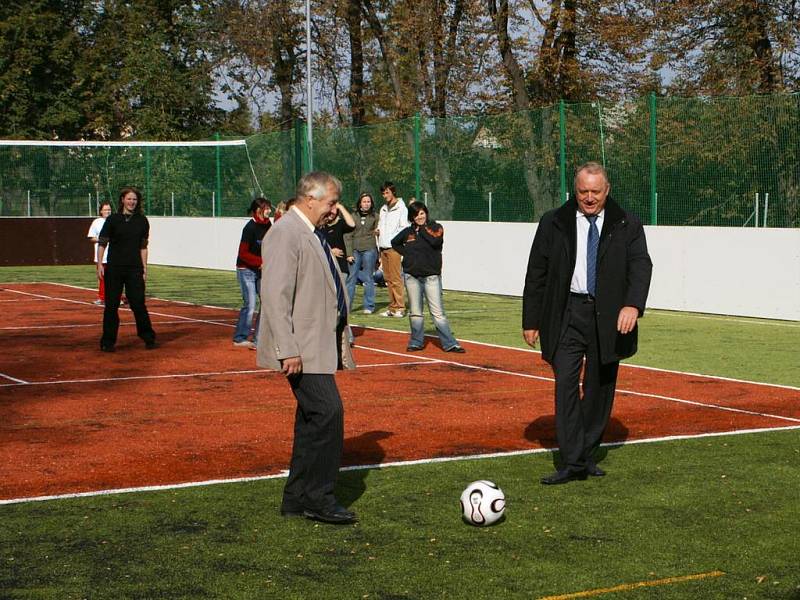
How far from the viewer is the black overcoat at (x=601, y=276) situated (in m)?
8.66

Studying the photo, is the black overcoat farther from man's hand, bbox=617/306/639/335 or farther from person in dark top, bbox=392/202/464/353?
person in dark top, bbox=392/202/464/353

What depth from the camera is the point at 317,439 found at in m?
7.73

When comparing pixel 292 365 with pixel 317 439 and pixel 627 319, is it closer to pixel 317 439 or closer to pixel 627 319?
pixel 317 439

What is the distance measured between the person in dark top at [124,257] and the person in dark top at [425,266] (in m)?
3.21

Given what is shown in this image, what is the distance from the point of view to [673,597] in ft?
20.6

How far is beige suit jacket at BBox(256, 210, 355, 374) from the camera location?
24.7 ft

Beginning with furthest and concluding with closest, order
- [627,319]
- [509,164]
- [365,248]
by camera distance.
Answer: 1. [509,164]
2. [365,248]
3. [627,319]

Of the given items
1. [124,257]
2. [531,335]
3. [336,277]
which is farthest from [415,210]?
[336,277]

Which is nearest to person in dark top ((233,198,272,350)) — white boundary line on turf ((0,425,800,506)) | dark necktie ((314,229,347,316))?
white boundary line on turf ((0,425,800,506))

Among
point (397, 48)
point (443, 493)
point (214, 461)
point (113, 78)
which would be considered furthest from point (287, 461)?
point (113, 78)

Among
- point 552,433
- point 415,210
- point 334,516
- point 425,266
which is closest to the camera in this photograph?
point 334,516

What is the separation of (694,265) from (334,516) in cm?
1528

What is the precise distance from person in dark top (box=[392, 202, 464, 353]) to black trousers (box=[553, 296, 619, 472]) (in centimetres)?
739

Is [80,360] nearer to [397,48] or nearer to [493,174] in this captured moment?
[493,174]
